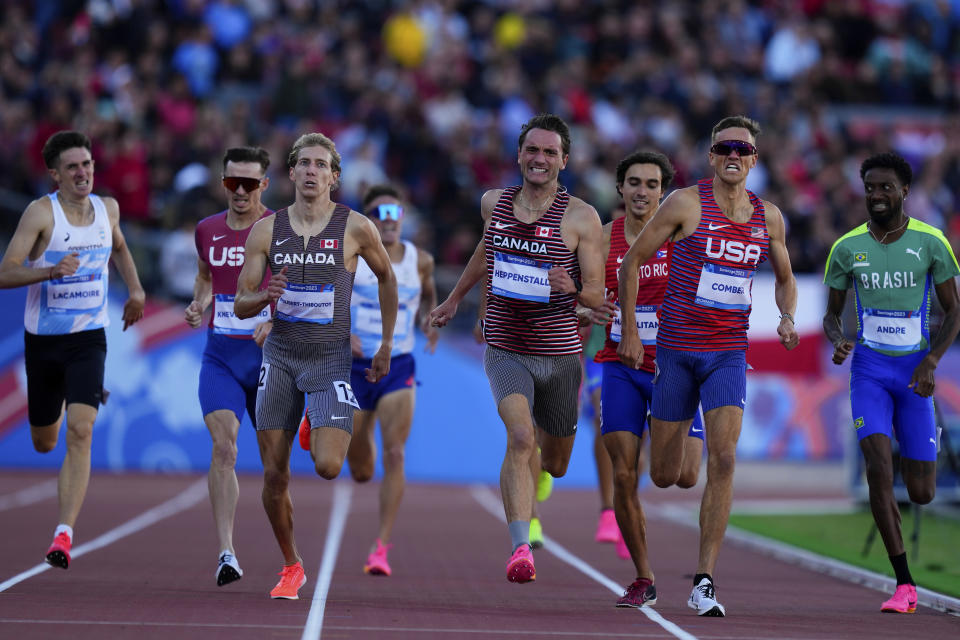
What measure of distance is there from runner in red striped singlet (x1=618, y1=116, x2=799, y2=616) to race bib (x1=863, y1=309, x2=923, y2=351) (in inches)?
28.4

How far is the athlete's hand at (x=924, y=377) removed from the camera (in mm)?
9398

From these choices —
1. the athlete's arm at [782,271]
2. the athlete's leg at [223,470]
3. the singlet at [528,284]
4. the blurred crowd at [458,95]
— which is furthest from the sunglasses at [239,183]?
the blurred crowd at [458,95]

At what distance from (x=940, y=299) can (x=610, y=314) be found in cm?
224

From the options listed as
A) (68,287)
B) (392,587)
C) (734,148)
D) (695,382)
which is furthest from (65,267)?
(734,148)

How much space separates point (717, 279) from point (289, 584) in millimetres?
3126

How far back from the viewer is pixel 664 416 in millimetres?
9195

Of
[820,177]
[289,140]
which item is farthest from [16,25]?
[820,177]

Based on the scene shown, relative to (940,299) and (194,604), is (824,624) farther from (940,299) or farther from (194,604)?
(194,604)

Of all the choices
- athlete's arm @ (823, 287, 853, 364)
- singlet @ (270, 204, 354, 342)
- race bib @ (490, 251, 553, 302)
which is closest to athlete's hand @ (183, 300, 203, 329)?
singlet @ (270, 204, 354, 342)

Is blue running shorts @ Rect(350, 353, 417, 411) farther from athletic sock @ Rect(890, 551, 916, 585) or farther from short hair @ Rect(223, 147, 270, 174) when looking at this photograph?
athletic sock @ Rect(890, 551, 916, 585)

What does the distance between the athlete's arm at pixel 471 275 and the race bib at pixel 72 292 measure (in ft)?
8.42

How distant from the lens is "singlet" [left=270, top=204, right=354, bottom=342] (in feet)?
30.1

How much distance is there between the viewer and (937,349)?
9414 mm

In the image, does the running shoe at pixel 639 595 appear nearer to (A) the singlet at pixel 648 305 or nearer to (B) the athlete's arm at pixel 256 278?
(A) the singlet at pixel 648 305
